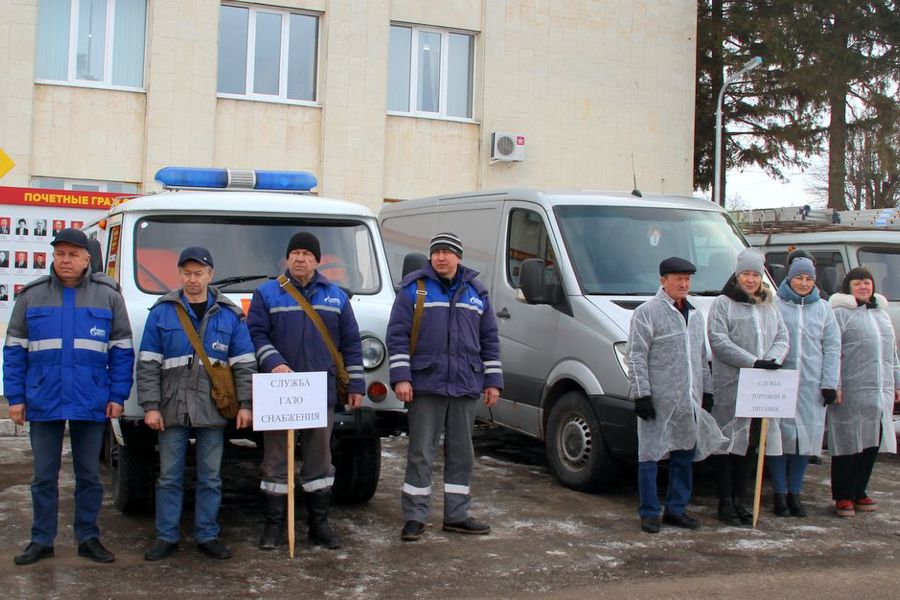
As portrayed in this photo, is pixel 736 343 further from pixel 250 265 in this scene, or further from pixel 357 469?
pixel 250 265

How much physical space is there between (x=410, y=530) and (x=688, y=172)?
48.0 feet

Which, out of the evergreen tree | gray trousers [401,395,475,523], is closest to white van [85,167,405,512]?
gray trousers [401,395,475,523]

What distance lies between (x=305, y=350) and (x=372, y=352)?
724mm

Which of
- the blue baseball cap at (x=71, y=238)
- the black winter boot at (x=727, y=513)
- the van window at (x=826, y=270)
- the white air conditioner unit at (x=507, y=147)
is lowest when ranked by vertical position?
the black winter boot at (x=727, y=513)

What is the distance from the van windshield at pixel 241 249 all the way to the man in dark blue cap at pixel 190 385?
0.87m

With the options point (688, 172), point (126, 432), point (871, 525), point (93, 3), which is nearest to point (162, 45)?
point (93, 3)

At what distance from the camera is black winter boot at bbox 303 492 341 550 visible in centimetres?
646

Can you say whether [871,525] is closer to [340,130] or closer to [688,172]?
[340,130]

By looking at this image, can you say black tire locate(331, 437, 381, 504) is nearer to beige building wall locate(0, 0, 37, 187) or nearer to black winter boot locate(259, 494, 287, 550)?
black winter boot locate(259, 494, 287, 550)

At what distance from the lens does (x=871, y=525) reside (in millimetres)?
7504

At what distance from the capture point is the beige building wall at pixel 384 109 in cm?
1620

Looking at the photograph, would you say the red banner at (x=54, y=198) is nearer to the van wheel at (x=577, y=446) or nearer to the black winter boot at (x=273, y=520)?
the van wheel at (x=577, y=446)

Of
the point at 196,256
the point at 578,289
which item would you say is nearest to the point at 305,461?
the point at 196,256

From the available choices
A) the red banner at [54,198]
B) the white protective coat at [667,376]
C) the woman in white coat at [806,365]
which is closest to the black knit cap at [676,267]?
the white protective coat at [667,376]
